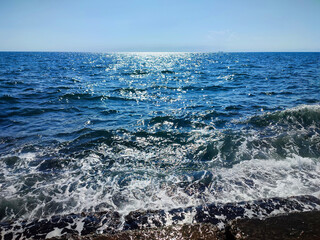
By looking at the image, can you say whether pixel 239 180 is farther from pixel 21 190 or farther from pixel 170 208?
pixel 21 190

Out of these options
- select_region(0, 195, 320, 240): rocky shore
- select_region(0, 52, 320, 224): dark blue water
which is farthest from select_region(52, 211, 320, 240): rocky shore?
select_region(0, 52, 320, 224): dark blue water

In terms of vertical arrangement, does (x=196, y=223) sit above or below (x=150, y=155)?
above

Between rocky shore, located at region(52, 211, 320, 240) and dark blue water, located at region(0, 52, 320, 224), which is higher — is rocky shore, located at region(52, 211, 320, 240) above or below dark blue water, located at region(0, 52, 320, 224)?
above

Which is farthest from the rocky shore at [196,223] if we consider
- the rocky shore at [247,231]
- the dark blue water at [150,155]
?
the dark blue water at [150,155]

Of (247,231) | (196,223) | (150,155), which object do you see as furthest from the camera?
(150,155)

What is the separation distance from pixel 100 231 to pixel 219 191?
2944 mm

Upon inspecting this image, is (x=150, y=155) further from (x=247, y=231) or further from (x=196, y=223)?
(x=247, y=231)

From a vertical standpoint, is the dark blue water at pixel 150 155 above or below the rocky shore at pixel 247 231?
below

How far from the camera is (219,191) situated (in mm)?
4641

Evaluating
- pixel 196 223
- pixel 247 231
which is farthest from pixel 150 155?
pixel 247 231

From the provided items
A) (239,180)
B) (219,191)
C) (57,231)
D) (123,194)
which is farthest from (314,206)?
(57,231)

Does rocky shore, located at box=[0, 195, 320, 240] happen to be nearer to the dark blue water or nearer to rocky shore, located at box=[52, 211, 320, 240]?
rocky shore, located at box=[52, 211, 320, 240]

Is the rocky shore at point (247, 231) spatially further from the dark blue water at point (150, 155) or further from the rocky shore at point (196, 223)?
the dark blue water at point (150, 155)

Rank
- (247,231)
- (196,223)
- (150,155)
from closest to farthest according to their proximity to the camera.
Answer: (247,231)
(196,223)
(150,155)
